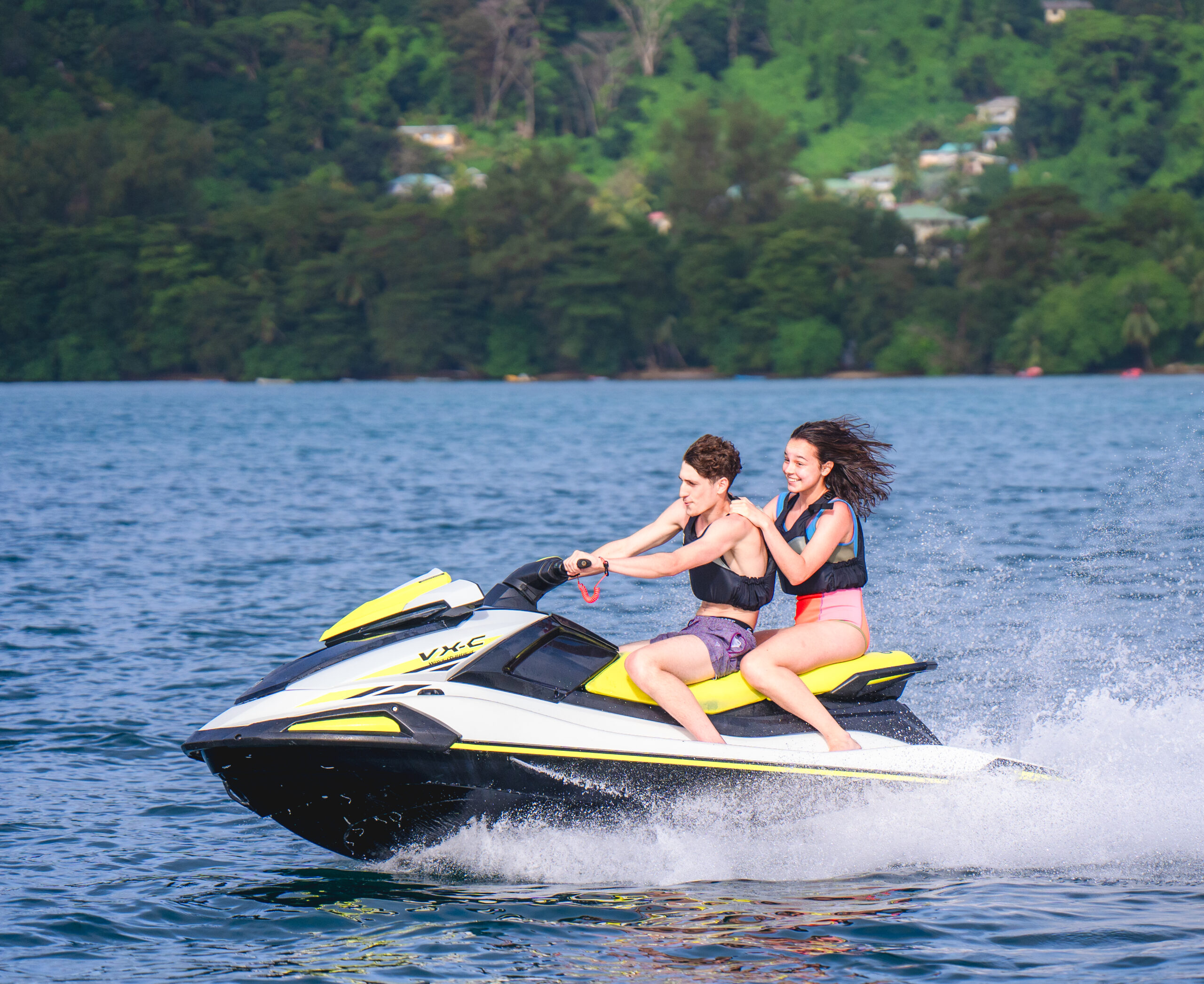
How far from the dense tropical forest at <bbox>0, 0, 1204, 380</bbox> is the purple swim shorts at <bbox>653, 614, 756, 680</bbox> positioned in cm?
7721

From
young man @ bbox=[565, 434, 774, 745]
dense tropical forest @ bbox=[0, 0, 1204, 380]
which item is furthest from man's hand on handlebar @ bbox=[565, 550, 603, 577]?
dense tropical forest @ bbox=[0, 0, 1204, 380]

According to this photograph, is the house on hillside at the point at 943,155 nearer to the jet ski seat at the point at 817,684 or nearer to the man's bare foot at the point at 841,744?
the jet ski seat at the point at 817,684

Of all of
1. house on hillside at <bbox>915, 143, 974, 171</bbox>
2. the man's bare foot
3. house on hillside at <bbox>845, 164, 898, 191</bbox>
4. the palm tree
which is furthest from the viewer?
house on hillside at <bbox>915, 143, 974, 171</bbox>

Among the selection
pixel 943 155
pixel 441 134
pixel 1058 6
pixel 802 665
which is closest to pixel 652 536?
pixel 802 665

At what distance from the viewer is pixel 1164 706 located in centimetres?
741

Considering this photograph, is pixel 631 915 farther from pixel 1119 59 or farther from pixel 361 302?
pixel 1119 59

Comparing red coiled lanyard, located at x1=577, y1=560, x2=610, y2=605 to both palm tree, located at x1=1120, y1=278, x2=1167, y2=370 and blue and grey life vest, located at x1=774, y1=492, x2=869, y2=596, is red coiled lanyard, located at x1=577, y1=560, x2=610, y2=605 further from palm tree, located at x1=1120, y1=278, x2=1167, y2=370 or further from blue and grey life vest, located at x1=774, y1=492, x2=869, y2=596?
palm tree, located at x1=1120, y1=278, x2=1167, y2=370

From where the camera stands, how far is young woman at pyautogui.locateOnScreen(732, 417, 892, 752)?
5.78m

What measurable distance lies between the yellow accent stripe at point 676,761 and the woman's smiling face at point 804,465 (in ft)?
3.43

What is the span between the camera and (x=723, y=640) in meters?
5.79

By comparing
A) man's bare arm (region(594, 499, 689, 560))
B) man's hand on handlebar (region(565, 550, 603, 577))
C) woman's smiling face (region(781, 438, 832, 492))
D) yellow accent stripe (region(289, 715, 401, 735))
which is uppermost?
woman's smiling face (region(781, 438, 832, 492))

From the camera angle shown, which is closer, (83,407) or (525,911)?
(525,911)

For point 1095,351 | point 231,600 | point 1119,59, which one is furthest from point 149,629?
point 1119,59

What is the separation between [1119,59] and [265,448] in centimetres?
10250
